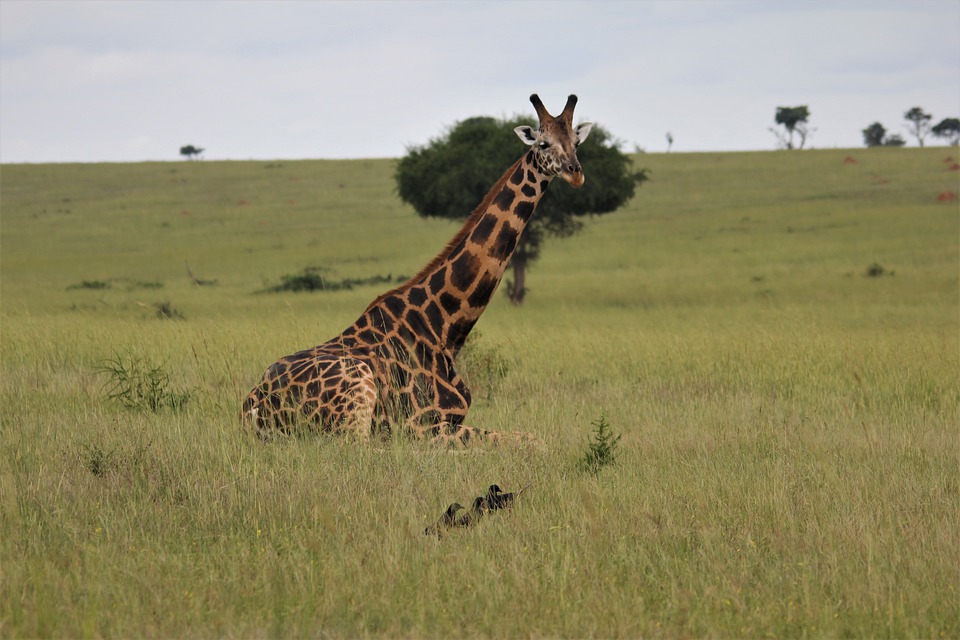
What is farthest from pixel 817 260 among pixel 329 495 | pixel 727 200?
pixel 329 495

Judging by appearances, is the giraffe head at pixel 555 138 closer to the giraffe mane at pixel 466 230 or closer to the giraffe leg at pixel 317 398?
the giraffe mane at pixel 466 230

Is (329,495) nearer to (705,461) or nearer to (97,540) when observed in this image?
(97,540)

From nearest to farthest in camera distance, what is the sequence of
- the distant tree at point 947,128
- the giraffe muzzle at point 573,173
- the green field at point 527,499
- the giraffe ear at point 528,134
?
the green field at point 527,499 → the giraffe muzzle at point 573,173 → the giraffe ear at point 528,134 → the distant tree at point 947,128

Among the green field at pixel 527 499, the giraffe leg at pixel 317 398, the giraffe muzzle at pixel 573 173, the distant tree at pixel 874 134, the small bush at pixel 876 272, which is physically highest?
the distant tree at pixel 874 134

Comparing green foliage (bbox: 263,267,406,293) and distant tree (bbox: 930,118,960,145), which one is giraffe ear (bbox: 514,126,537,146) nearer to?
green foliage (bbox: 263,267,406,293)

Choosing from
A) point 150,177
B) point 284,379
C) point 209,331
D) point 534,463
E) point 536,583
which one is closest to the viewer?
point 536,583

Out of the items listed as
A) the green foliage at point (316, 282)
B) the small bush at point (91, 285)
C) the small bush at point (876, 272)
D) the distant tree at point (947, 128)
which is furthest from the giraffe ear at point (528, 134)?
the distant tree at point (947, 128)

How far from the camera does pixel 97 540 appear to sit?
5656mm

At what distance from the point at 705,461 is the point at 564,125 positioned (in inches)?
115

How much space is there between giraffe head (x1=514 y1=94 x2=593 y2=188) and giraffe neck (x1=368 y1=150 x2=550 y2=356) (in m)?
0.16

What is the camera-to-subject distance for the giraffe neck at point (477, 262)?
855 centimetres

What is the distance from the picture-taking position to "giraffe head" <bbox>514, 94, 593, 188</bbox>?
833 centimetres

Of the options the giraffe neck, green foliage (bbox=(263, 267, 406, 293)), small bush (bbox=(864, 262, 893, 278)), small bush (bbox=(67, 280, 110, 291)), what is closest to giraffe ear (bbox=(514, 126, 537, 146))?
the giraffe neck

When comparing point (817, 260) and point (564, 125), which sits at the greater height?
point (564, 125)
